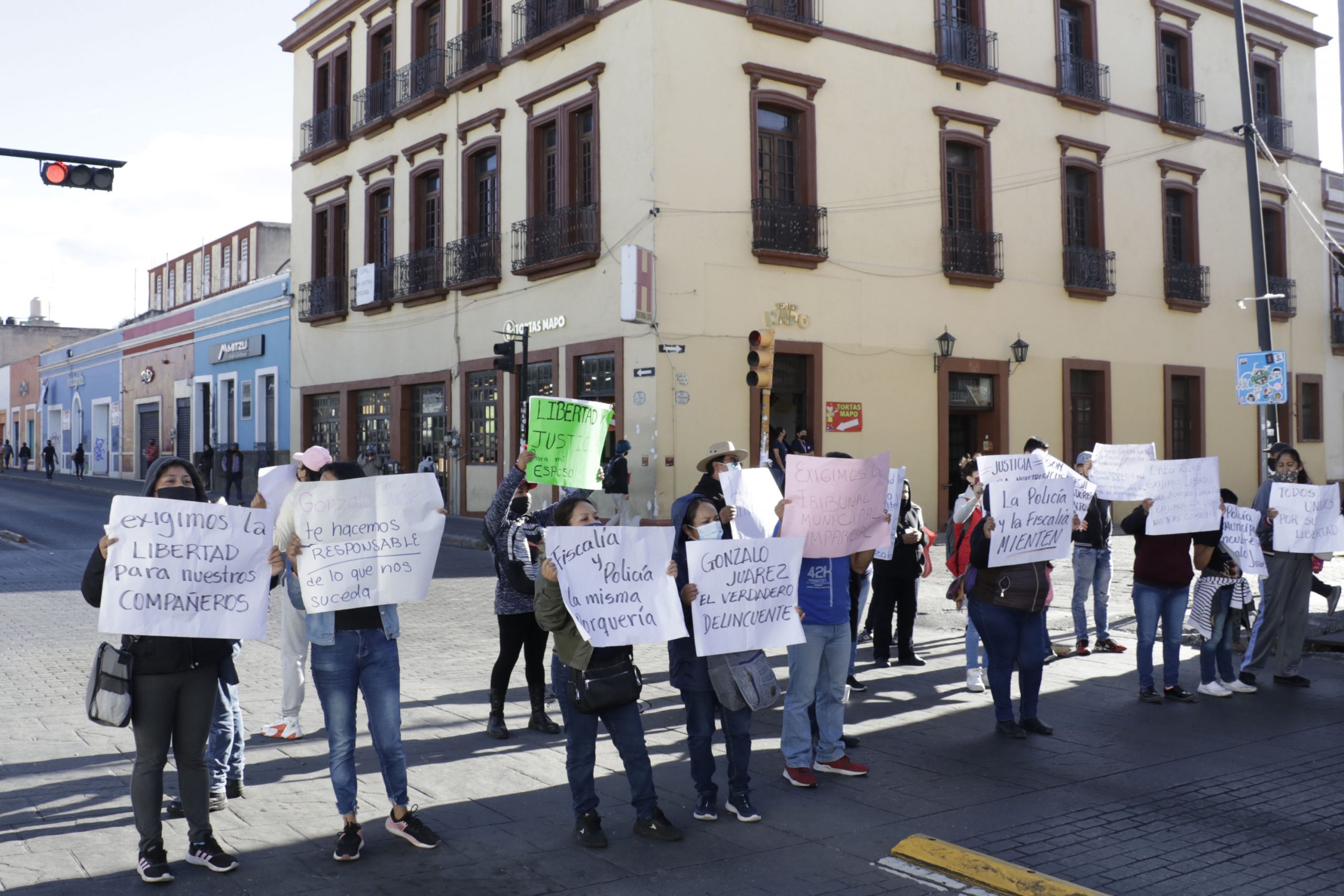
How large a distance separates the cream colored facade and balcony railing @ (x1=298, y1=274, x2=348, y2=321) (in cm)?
44

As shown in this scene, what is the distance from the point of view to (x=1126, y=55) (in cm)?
2545

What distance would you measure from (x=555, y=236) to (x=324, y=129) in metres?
11.9

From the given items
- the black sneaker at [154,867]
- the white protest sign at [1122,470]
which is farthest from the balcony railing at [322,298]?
the black sneaker at [154,867]

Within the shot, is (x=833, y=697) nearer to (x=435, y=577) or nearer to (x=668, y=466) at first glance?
(x=435, y=577)

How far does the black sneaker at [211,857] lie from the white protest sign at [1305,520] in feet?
25.8

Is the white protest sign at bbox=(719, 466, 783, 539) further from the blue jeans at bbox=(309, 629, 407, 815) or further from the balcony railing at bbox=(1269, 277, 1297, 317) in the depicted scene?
the balcony railing at bbox=(1269, 277, 1297, 317)

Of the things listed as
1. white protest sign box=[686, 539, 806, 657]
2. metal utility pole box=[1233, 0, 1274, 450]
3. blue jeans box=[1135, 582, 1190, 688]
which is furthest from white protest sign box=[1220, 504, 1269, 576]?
metal utility pole box=[1233, 0, 1274, 450]

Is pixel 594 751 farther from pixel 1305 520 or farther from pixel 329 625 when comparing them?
pixel 1305 520

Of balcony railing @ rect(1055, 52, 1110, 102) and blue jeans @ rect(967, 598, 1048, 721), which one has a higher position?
balcony railing @ rect(1055, 52, 1110, 102)

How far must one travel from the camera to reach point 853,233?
69.0ft

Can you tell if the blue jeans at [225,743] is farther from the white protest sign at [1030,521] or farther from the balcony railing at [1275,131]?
the balcony railing at [1275,131]

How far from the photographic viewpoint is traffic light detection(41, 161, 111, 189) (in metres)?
15.1

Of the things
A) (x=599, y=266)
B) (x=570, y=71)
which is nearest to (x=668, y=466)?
(x=599, y=266)

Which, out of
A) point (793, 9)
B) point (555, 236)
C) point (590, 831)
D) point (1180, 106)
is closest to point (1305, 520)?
point (590, 831)
